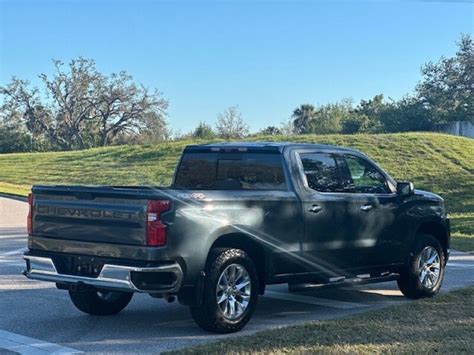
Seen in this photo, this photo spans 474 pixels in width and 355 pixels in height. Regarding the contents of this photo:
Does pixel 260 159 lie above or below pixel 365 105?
below

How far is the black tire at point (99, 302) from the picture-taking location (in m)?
7.57

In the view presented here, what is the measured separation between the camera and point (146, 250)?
614 centimetres

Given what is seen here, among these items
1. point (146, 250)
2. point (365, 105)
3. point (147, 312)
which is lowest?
point (147, 312)

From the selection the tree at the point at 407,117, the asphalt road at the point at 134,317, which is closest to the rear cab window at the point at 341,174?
the asphalt road at the point at 134,317

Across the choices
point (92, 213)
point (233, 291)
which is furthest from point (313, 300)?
point (92, 213)

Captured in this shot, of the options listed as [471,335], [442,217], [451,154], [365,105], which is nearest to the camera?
[471,335]

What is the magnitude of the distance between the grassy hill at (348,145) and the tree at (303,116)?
103 feet

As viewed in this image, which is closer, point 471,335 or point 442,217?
point 471,335

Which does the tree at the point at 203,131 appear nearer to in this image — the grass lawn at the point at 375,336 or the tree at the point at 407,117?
the tree at the point at 407,117

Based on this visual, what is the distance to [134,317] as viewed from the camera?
762 centimetres

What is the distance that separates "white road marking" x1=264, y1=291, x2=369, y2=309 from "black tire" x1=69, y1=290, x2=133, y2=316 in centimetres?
211

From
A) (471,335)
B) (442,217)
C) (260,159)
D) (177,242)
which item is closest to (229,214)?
(177,242)

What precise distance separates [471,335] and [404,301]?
82.3 inches

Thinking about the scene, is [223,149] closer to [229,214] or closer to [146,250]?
[229,214]
